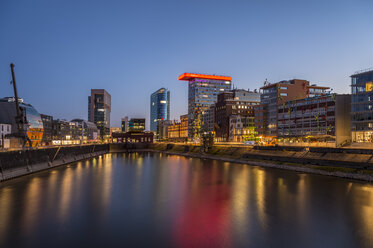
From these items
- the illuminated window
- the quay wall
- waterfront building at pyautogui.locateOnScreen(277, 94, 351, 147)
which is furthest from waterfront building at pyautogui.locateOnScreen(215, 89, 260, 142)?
the illuminated window

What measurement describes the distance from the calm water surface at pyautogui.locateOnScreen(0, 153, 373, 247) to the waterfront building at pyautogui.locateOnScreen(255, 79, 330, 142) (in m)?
89.6

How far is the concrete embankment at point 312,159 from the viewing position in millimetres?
54438

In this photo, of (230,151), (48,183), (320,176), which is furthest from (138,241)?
(230,151)

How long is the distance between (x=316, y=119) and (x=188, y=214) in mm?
100378

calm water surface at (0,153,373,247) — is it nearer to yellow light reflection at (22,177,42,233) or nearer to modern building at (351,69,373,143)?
yellow light reflection at (22,177,42,233)

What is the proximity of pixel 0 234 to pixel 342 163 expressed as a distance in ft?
206

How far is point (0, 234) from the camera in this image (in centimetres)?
2494

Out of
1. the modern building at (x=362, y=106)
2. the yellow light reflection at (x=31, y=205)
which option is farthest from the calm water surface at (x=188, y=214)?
the modern building at (x=362, y=106)

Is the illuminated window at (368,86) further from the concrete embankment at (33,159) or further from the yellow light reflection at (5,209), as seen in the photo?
the concrete embankment at (33,159)

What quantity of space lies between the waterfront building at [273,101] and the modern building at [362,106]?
4965 cm

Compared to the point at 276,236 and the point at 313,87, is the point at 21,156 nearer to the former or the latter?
the point at 276,236

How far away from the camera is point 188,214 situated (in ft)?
106

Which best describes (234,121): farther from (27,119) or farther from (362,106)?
(27,119)

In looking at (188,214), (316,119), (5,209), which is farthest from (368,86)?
(5,209)
